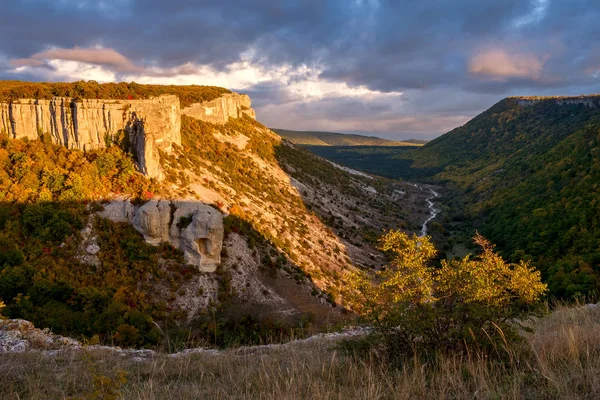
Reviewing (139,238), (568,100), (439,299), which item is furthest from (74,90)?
(568,100)

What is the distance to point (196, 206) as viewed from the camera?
26.2 m

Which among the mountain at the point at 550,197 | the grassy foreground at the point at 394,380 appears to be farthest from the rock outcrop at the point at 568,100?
the grassy foreground at the point at 394,380

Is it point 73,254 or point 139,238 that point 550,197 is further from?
point 73,254

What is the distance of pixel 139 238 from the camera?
23.5m

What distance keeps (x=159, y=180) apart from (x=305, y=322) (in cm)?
1644

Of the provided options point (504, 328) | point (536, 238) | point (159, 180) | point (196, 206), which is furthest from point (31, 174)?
point (536, 238)

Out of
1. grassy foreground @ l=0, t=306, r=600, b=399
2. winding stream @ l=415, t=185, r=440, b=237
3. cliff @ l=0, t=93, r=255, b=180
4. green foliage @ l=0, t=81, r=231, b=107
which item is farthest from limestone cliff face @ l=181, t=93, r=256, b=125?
grassy foreground @ l=0, t=306, r=600, b=399

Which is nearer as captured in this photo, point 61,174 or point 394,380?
point 394,380

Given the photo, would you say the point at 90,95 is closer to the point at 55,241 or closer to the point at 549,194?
the point at 55,241

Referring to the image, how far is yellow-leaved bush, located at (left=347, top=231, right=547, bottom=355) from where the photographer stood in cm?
466

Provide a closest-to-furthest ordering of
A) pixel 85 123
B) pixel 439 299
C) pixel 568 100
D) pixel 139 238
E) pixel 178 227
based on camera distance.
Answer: pixel 439 299 < pixel 139 238 < pixel 178 227 < pixel 85 123 < pixel 568 100

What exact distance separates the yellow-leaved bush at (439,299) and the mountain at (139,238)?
32.9 feet

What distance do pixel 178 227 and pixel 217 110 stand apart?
34.9m

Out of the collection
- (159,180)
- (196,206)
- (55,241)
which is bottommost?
(55,241)
